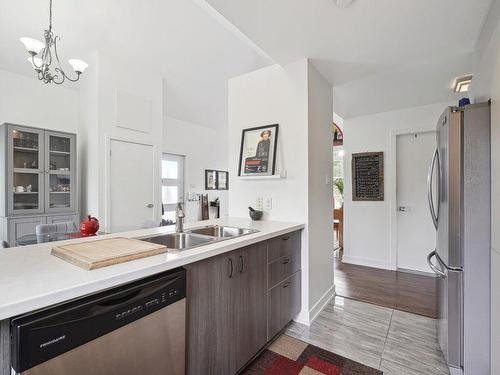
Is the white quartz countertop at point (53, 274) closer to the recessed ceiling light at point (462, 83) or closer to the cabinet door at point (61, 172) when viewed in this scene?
the cabinet door at point (61, 172)

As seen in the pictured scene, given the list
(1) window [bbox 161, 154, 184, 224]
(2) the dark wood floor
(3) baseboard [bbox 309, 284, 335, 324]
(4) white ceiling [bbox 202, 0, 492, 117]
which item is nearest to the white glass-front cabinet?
(1) window [bbox 161, 154, 184, 224]

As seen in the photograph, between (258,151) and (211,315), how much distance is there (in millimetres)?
1601

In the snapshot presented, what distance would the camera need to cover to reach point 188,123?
5.76 meters

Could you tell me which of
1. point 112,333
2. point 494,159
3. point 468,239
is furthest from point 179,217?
point 494,159

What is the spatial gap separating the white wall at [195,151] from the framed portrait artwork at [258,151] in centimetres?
310

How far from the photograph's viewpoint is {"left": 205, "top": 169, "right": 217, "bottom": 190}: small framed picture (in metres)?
6.17

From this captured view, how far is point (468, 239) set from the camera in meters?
1.58

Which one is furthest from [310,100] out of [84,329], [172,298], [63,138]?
[63,138]

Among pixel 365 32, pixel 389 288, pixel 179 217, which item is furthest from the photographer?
pixel 389 288

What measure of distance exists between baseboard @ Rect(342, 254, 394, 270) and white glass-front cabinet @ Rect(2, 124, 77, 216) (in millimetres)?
4209

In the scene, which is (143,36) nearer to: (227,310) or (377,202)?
(227,310)

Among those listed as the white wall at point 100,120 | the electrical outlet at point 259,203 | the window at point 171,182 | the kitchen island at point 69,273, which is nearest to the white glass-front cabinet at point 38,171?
the white wall at point 100,120

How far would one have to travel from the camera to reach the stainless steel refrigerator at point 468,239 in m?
1.56

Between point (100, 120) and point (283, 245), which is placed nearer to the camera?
point (283, 245)
